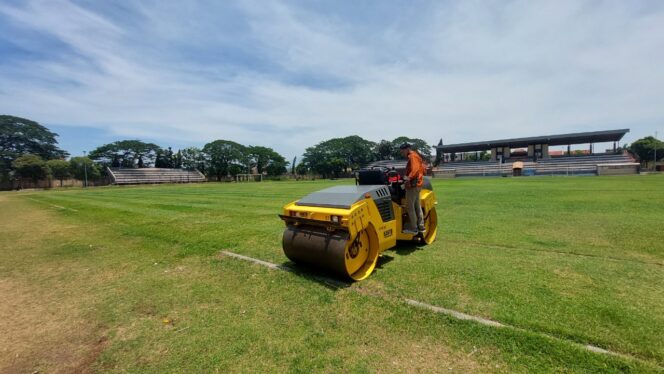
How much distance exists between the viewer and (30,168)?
193ft

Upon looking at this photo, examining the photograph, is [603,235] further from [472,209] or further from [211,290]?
[211,290]

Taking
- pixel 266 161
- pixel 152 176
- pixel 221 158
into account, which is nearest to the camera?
pixel 152 176

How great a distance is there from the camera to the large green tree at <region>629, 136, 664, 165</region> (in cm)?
7819

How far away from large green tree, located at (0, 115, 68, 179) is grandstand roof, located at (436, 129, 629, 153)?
320 ft

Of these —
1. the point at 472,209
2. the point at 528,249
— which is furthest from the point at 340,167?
the point at 528,249

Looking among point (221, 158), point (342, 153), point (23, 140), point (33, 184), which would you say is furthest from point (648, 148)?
point (23, 140)

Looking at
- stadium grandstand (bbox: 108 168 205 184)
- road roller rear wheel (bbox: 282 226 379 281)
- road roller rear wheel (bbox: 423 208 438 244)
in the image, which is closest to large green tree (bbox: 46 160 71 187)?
stadium grandstand (bbox: 108 168 205 184)

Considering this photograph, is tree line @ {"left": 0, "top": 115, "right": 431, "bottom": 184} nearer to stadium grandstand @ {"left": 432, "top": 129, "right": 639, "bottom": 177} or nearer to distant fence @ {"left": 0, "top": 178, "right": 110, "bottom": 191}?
distant fence @ {"left": 0, "top": 178, "right": 110, "bottom": 191}

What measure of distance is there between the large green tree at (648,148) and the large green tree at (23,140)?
490ft

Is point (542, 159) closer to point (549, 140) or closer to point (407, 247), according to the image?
point (549, 140)

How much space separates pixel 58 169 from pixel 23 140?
2358cm

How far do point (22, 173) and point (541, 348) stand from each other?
8232 centimetres

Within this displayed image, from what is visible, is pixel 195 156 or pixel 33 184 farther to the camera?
pixel 195 156

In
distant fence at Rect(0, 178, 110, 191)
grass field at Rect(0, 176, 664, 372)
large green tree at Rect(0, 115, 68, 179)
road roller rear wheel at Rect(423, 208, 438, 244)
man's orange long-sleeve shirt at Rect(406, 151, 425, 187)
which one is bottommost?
grass field at Rect(0, 176, 664, 372)
